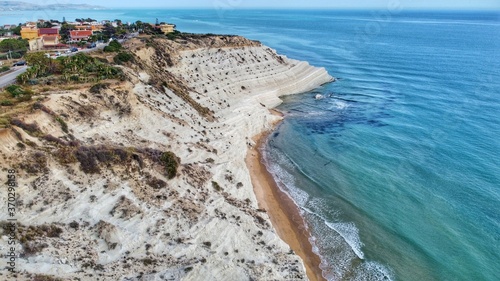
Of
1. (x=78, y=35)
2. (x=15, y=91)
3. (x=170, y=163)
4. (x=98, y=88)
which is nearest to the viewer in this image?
(x=170, y=163)

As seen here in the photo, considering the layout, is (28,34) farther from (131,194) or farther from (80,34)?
(131,194)

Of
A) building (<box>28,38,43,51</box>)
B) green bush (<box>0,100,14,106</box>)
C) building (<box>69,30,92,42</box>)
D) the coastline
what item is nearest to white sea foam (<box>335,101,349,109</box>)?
the coastline

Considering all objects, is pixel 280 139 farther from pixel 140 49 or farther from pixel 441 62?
pixel 441 62

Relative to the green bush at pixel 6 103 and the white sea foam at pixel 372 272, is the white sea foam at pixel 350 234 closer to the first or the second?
the white sea foam at pixel 372 272

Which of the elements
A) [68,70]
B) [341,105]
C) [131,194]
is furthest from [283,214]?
[341,105]

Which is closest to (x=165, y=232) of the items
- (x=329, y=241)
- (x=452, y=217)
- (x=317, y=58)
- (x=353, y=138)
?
(x=329, y=241)

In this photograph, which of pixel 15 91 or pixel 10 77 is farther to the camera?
pixel 10 77

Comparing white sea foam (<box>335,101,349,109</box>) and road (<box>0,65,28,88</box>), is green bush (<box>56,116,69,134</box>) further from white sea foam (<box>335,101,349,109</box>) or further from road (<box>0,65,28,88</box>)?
white sea foam (<box>335,101,349,109</box>)
